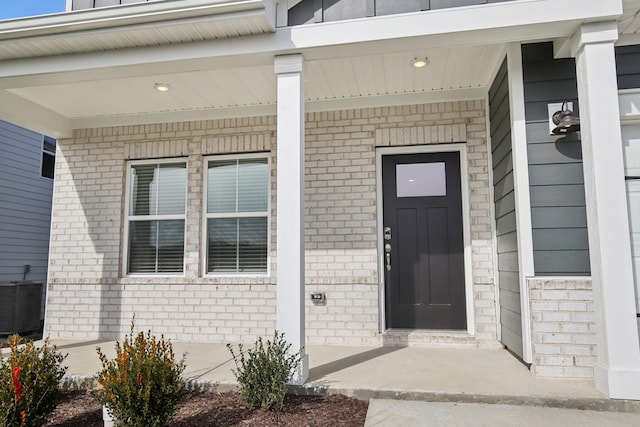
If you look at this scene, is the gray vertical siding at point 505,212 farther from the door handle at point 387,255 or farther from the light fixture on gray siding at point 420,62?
the door handle at point 387,255

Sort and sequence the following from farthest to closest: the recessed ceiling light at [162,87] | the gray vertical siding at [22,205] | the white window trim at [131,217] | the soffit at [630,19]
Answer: the gray vertical siding at [22,205], the white window trim at [131,217], the recessed ceiling light at [162,87], the soffit at [630,19]

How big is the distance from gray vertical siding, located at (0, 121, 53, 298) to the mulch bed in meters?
5.46

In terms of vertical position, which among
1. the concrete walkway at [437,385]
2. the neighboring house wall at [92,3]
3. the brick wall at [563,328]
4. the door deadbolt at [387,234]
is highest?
the neighboring house wall at [92,3]

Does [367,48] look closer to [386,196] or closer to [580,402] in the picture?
[386,196]

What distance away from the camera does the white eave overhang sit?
3.13m

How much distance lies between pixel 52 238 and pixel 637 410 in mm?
6010

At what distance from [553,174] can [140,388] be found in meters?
3.25

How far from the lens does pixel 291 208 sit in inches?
128

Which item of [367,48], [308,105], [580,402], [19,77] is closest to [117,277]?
[19,77]

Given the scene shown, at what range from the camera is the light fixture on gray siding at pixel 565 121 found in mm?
3280

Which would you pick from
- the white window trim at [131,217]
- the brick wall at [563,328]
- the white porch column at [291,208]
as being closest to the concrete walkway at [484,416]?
the brick wall at [563,328]

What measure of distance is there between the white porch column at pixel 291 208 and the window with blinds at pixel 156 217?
2.33m

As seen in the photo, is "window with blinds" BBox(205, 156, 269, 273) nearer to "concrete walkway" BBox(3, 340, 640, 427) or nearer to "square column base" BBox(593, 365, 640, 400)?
"concrete walkway" BBox(3, 340, 640, 427)

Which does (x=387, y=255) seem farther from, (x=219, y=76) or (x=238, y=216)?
(x=219, y=76)
